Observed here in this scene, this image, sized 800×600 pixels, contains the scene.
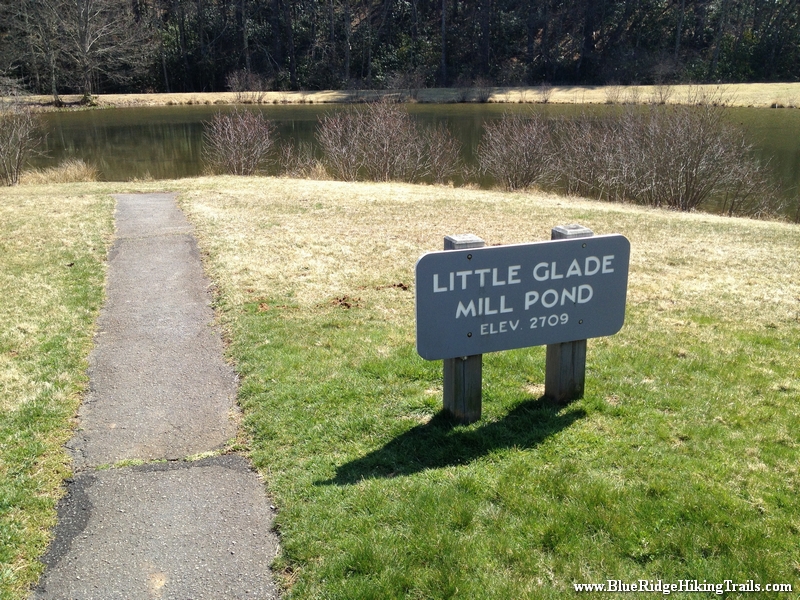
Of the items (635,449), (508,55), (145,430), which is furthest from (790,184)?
(508,55)

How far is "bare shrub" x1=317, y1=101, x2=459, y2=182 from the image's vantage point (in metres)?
18.8

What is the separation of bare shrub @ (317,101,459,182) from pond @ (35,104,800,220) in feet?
13.9

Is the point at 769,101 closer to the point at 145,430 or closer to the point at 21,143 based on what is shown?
the point at 21,143

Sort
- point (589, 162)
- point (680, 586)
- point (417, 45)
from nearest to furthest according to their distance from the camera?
point (680, 586) < point (589, 162) < point (417, 45)

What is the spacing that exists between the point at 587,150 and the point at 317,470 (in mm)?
15157

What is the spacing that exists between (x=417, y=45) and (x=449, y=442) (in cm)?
5886

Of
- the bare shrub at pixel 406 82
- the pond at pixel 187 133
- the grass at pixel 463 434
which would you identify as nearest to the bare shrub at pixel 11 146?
the pond at pixel 187 133

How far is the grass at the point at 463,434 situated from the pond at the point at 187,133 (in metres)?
12.3

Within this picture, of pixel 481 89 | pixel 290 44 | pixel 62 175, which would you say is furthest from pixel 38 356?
pixel 290 44

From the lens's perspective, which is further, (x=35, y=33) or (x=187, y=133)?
(x=35, y=33)

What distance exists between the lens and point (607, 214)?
12.3 m

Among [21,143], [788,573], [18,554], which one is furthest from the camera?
[21,143]

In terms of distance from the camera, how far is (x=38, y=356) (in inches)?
217

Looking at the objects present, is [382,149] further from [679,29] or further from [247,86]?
[679,29]
